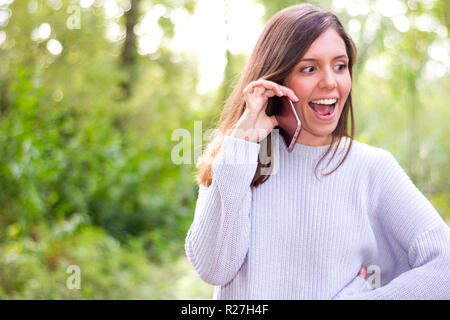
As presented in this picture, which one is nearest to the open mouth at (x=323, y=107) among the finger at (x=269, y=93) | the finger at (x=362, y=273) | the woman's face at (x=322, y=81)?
the woman's face at (x=322, y=81)

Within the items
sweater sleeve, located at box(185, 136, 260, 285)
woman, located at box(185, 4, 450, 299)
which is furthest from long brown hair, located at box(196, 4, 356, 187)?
sweater sleeve, located at box(185, 136, 260, 285)

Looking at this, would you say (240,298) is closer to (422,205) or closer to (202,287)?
(422,205)

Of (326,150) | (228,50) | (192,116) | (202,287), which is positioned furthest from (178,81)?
(326,150)

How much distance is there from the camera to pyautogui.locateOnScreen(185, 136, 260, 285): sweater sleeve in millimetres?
1372

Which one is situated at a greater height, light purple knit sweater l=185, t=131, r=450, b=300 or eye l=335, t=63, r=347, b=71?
eye l=335, t=63, r=347, b=71

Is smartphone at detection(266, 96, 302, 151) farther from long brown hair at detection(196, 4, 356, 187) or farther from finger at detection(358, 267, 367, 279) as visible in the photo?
finger at detection(358, 267, 367, 279)

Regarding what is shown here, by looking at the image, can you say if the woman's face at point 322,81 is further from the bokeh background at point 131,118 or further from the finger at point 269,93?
the bokeh background at point 131,118

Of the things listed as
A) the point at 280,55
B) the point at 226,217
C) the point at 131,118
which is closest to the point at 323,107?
the point at 280,55

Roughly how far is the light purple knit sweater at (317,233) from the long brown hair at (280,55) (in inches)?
3.3

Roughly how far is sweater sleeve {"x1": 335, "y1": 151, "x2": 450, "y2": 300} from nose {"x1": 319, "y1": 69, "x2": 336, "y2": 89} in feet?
0.99

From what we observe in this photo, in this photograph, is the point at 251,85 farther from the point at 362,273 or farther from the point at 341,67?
the point at 362,273

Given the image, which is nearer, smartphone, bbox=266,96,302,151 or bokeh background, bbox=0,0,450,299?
smartphone, bbox=266,96,302,151

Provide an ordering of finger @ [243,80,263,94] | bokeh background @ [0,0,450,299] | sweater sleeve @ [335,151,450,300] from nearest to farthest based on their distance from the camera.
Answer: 1. sweater sleeve @ [335,151,450,300]
2. finger @ [243,80,263,94]
3. bokeh background @ [0,0,450,299]

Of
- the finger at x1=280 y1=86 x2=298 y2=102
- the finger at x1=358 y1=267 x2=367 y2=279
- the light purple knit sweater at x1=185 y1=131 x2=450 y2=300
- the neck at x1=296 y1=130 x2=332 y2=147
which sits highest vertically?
the finger at x1=280 y1=86 x2=298 y2=102
